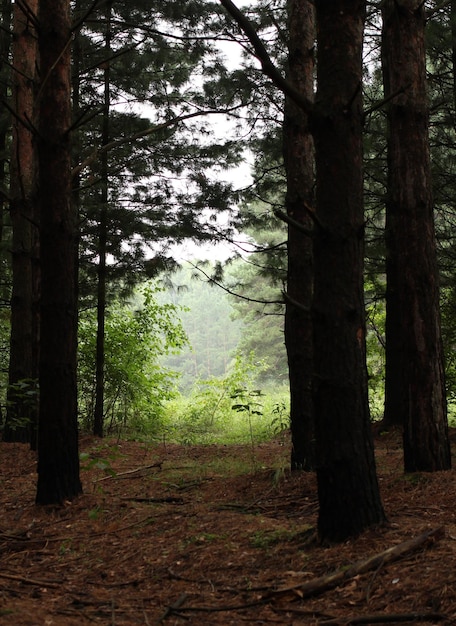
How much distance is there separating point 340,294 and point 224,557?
6.55 feet

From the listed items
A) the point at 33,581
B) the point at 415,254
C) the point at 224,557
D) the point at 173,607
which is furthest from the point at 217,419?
the point at 173,607

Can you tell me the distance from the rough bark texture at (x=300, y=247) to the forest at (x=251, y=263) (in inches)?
1.0

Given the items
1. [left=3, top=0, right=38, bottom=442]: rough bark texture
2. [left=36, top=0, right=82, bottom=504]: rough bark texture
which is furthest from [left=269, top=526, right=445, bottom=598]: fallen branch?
[left=3, top=0, right=38, bottom=442]: rough bark texture

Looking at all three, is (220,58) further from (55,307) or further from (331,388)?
(331,388)

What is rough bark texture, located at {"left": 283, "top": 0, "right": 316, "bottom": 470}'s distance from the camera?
22.6 feet

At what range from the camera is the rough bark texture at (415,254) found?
6.17m

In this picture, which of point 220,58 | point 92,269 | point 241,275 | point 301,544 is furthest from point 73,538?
point 241,275

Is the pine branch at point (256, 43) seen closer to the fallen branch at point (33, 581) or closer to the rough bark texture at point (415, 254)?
the rough bark texture at point (415, 254)

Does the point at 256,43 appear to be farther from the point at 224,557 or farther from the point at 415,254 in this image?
the point at 415,254

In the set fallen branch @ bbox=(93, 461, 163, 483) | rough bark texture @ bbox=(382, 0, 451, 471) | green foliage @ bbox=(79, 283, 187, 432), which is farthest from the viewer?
green foliage @ bbox=(79, 283, 187, 432)

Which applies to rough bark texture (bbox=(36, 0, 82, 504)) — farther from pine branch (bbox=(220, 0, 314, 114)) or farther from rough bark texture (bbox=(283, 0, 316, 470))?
pine branch (bbox=(220, 0, 314, 114))

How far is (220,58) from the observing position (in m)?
12.0

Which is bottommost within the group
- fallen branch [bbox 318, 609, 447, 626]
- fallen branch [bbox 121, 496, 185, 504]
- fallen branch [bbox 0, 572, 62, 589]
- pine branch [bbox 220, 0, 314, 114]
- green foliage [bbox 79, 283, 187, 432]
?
fallen branch [bbox 0, 572, 62, 589]

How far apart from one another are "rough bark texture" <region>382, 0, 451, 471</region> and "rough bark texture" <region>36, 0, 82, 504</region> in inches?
137
